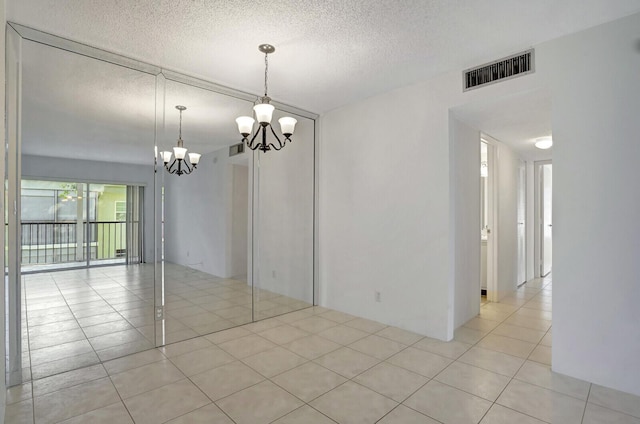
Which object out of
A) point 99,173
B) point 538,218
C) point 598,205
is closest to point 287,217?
point 99,173

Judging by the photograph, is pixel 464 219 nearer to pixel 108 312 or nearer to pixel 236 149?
pixel 236 149

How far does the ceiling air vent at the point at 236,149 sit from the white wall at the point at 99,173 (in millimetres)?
908

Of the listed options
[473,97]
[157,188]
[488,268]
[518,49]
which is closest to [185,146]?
[157,188]

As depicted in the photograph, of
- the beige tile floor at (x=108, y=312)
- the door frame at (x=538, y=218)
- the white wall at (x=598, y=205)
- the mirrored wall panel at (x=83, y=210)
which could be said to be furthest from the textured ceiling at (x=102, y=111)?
the door frame at (x=538, y=218)

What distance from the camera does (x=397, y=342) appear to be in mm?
3191

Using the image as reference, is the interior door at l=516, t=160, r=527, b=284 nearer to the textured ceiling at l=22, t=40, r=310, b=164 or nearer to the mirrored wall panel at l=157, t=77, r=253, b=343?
the mirrored wall panel at l=157, t=77, r=253, b=343

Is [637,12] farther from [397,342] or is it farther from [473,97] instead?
[397,342]

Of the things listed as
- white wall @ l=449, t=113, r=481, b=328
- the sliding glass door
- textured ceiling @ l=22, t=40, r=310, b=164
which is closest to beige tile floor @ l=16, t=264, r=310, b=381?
Result: the sliding glass door

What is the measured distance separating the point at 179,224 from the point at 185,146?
2.69ft

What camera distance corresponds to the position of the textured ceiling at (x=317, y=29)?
2.21 m

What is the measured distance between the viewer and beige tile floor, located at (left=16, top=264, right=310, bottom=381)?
2.58 metres

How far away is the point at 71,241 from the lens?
2.74 meters

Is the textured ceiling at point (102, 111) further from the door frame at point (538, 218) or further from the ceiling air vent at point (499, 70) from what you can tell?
the door frame at point (538, 218)

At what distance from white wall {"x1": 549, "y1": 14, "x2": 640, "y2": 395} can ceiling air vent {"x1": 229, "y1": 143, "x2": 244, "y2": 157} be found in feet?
10.2
